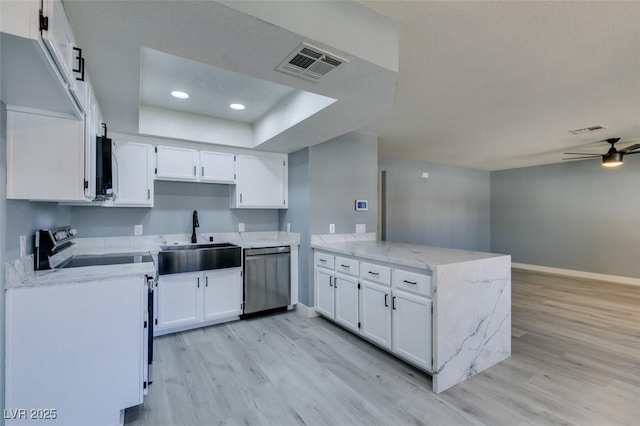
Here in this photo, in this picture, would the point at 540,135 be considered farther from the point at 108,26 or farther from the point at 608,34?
the point at 108,26

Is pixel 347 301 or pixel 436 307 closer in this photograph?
pixel 436 307

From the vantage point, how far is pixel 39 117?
1672mm

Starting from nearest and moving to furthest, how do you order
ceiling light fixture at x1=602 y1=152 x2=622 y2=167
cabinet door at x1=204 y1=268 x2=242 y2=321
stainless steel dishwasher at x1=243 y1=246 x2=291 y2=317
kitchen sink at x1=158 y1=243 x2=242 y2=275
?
kitchen sink at x1=158 y1=243 x2=242 y2=275 → cabinet door at x1=204 y1=268 x2=242 y2=321 → stainless steel dishwasher at x1=243 y1=246 x2=291 y2=317 → ceiling light fixture at x1=602 y1=152 x2=622 y2=167

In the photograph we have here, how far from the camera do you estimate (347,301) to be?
3117 mm

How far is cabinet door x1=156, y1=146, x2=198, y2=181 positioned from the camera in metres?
3.39

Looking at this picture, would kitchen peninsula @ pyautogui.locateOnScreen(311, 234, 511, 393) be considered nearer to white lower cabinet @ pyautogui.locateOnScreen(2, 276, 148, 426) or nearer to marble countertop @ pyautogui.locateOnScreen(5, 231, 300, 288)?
marble countertop @ pyautogui.locateOnScreen(5, 231, 300, 288)

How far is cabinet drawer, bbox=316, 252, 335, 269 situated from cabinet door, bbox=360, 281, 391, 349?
0.57m

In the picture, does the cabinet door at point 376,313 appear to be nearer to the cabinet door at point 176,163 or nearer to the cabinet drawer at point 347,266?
the cabinet drawer at point 347,266

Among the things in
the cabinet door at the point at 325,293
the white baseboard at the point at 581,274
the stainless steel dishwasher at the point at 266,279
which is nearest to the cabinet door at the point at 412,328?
the cabinet door at the point at 325,293

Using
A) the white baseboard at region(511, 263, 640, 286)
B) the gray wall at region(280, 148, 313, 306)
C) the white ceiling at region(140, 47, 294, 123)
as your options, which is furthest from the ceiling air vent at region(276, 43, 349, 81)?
the white baseboard at region(511, 263, 640, 286)

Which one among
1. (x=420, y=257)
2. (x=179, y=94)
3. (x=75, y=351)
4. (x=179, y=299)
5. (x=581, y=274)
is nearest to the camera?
(x=75, y=351)

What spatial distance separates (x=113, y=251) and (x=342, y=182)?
2.74 meters

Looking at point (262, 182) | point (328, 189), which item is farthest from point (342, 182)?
point (262, 182)

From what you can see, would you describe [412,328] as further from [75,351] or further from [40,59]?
[40,59]
